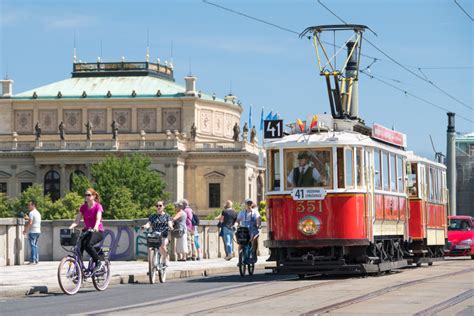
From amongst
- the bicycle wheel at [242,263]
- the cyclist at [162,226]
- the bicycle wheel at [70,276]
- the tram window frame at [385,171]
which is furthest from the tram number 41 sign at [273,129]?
the bicycle wheel at [70,276]

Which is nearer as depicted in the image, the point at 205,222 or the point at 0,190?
the point at 205,222

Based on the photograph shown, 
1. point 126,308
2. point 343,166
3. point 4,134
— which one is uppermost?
point 4,134

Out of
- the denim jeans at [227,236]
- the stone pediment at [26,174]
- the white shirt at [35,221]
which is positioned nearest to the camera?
the white shirt at [35,221]

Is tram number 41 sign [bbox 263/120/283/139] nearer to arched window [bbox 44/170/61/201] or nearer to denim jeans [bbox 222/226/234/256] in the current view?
denim jeans [bbox 222/226/234/256]

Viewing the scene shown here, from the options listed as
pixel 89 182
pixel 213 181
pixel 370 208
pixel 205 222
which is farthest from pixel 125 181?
pixel 370 208

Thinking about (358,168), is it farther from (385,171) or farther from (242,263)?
(242,263)

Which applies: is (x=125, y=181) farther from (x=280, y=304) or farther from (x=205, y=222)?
(x=280, y=304)

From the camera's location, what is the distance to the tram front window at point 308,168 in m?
26.3

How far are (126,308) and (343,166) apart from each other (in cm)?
861

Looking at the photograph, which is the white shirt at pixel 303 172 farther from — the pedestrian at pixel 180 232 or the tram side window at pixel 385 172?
the pedestrian at pixel 180 232

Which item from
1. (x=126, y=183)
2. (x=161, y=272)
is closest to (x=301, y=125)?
(x=161, y=272)

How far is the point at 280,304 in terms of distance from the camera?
62.5 feet

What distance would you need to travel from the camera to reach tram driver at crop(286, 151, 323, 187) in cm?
2631

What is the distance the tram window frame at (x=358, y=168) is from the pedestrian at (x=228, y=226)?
10.5 m
